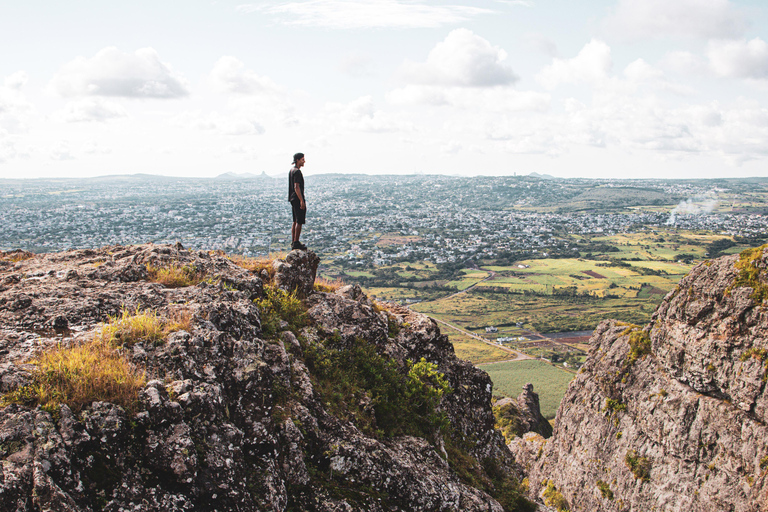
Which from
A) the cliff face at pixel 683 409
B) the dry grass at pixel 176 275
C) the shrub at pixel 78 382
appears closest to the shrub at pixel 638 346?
the cliff face at pixel 683 409

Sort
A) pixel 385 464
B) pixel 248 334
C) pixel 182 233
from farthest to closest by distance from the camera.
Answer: pixel 182 233, pixel 248 334, pixel 385 464

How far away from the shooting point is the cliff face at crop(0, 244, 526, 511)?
591 centimetres

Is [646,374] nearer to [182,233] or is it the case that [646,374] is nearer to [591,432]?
[591,432]

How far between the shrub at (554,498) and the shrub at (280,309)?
27956mm

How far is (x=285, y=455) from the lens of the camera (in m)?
8.12

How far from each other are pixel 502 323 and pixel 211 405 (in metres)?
113

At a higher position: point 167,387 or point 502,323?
point 167,387

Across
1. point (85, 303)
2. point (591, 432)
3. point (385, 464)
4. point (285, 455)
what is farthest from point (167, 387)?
point (591, 432)

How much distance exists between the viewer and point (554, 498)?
31672mm

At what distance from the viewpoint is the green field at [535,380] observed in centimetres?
7031

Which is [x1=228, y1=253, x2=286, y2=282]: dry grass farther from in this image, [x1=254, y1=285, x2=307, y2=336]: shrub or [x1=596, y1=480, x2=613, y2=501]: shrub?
[x1=596, y1=480, x2=613, y2=501]: shrub

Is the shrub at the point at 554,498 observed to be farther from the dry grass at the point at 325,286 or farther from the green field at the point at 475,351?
the green field at the point at 475,351

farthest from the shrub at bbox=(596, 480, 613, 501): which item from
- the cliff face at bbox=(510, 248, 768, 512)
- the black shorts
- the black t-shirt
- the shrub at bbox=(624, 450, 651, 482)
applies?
the black t-shirt

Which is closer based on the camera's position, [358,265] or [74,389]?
[74,389]
